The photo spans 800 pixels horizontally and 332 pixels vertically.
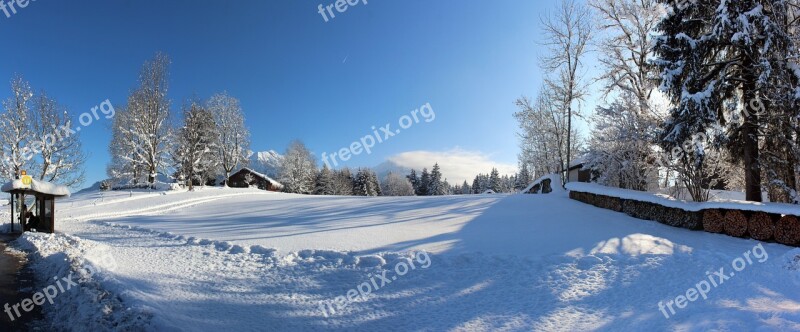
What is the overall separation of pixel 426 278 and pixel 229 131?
3801 centimetres

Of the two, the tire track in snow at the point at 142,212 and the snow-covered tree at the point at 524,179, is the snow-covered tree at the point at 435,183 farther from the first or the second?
the tire track in snow at the point at 142,212

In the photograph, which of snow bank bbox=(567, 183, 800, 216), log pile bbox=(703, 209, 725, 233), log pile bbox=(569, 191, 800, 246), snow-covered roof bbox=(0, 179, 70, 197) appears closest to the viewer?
log pile bbox=(569, 191, 800, 246)

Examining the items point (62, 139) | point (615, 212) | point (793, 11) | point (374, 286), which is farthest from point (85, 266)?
point (62, 139)

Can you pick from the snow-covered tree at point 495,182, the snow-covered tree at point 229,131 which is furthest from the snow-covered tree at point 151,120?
the snow-covered tree at point 495,182

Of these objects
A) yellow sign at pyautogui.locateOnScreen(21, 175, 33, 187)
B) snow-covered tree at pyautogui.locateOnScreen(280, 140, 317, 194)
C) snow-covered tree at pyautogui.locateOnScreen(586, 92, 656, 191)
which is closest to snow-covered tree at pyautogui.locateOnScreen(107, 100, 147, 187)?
snow-covered tree at pyautogui.locateOnScreen(280, 140, 317, 194)

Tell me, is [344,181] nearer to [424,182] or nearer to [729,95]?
[424,182]

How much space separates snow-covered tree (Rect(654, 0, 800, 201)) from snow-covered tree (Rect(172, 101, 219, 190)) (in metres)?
31.6

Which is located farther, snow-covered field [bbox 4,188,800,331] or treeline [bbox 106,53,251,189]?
treeline [bbox 106,53,251,189]

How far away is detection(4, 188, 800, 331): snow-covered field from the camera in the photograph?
473cm

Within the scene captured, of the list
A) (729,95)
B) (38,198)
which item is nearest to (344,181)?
(38,198)

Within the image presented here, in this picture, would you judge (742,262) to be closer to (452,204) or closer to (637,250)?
(637,250)

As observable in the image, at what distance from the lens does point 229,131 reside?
39406mm

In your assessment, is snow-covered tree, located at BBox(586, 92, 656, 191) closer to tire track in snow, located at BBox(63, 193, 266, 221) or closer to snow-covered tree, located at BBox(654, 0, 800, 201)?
snow-covered tree, located at BBox(654, 0, 800, 201)

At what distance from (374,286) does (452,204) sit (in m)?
8.84
